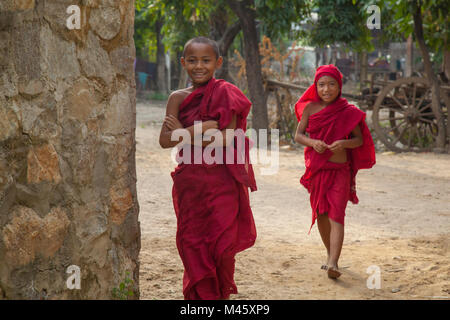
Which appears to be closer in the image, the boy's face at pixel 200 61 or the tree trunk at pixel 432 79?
the boy's face at pixel 200 61

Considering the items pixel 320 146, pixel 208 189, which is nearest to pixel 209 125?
pixel 208 189

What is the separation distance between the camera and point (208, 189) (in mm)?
3195

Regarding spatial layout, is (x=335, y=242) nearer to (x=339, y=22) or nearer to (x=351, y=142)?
(x=351, y=142)

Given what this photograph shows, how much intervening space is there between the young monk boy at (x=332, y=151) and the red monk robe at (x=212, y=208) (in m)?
0.98

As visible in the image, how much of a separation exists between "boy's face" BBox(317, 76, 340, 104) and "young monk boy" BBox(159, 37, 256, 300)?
1.03m

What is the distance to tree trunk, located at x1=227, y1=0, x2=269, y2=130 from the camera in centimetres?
1185

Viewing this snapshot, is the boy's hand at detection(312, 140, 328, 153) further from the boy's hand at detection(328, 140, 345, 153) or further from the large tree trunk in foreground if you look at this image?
the large tree trunk in foreground

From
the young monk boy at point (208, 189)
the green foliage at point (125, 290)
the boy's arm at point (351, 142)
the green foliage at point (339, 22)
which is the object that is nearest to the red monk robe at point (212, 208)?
the young monk boy at point (208, 189)

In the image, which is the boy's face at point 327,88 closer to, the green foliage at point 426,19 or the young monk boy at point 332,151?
the young monk boy at point 332,151

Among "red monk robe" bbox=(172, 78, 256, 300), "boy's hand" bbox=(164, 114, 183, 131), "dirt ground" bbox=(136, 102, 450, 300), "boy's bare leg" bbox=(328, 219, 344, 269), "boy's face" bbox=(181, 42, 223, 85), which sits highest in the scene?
"boy's face" bbox=(181, 42, 223, 85)

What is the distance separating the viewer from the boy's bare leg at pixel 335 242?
3.94 metres

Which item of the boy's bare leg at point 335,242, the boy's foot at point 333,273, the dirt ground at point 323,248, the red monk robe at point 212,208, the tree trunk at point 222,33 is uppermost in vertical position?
the tree trunk at point 222,33

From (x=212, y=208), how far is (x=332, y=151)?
127 cm

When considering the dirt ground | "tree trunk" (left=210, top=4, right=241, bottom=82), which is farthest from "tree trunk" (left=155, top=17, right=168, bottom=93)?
the dirt ground
